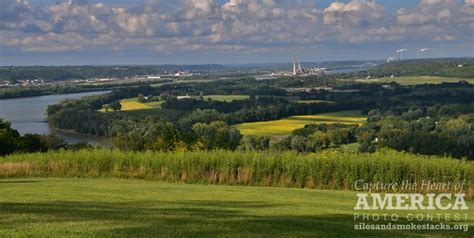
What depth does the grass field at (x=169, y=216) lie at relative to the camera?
9.88m

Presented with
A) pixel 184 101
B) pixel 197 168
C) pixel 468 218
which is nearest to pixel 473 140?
pixel 197 168

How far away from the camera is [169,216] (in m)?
11.5

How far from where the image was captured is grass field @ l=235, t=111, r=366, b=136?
82.4 meters

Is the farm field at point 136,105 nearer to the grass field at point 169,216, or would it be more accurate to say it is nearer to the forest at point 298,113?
the forest at point 298,113

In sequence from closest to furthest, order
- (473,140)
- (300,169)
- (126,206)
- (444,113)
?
(126,206)
(300,169)
(473,140)
(444,113)

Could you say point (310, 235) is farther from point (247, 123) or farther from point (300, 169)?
point (247, 123)

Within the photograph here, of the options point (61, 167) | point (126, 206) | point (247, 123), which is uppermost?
point (126, 206)

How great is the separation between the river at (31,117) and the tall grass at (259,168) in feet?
177

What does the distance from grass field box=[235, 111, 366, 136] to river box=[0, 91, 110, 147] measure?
2054 centimetres

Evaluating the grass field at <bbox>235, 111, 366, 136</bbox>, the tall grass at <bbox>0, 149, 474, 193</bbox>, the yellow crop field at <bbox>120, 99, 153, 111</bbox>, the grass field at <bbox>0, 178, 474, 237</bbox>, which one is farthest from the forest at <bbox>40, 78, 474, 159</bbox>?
the grass field at <bbox>0, 178, 474, 237</bbox>

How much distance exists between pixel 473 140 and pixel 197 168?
43.6 metres

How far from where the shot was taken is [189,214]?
39.1ft

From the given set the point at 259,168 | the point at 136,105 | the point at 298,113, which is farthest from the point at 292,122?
the point at 259,168

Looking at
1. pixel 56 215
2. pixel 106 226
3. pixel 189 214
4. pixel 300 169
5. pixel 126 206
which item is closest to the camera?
pixel 106 226
